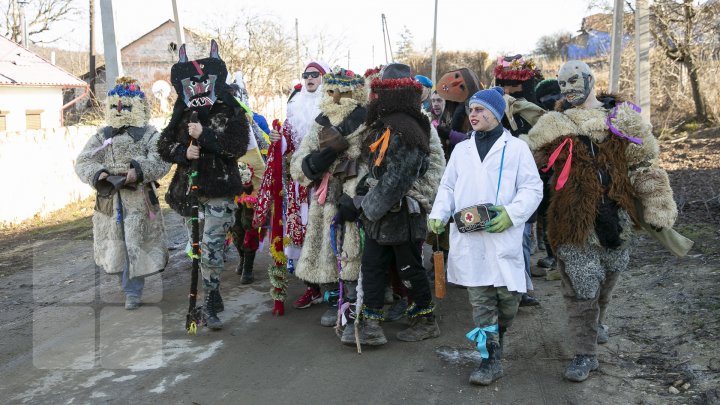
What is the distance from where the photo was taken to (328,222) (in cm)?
595

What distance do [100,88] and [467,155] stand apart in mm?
40738

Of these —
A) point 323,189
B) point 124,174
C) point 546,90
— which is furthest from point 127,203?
point 546,90

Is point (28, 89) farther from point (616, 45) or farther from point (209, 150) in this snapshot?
point (209, 150)

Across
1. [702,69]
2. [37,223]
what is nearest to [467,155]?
[37,223]

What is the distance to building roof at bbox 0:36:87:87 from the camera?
25109mm

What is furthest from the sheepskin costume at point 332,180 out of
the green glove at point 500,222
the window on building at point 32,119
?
the window on building at point 32,119

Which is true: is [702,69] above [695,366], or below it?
above

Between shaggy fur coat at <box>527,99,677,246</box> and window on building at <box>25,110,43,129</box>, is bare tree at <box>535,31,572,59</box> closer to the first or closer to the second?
window on building at <box>25,110,43,129</box>

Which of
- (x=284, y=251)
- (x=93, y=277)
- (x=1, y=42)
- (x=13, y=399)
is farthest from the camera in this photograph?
(x=1, y=42)

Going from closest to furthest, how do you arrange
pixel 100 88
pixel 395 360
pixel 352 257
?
pixel 395 360, pixel 352 257, pixel 100 88

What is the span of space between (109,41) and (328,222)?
6775 millimetres

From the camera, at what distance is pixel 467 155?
485 centimetres

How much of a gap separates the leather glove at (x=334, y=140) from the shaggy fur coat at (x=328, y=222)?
0.25 ft

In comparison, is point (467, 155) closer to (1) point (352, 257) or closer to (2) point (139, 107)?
(1) point (352, 257)
